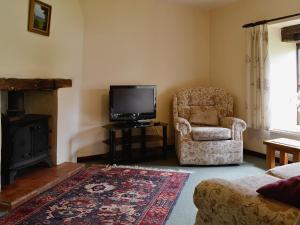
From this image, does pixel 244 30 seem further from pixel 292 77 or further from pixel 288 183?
pixel 288 183

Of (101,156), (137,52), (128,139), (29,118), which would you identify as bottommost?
(101,156)

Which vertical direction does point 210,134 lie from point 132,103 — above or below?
below

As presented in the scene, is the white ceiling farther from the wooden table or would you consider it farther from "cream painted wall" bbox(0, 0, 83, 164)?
the wooden table

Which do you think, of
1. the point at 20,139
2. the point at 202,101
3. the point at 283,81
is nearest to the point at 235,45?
the point at 283,81

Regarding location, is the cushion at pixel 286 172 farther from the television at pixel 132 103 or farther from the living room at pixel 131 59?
the television at pixel 132 103

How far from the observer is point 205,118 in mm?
4531

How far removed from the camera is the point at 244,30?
4.64 metres

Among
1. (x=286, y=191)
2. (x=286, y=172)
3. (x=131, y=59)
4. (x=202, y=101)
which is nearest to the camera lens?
(x=286, y=191)

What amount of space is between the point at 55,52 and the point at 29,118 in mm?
912

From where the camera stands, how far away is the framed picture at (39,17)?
10.4 ft

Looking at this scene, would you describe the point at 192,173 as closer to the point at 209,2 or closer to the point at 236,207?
the point at 236,207

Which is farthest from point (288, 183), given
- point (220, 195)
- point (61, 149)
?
point (61, 149)

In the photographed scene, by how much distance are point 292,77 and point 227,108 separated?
3.51 ft

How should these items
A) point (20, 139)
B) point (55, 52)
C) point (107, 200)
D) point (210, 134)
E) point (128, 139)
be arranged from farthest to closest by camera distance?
point (128, 139) → point (210, 134) → point (55, 52) → point (20, 139) → point (107, 200)
